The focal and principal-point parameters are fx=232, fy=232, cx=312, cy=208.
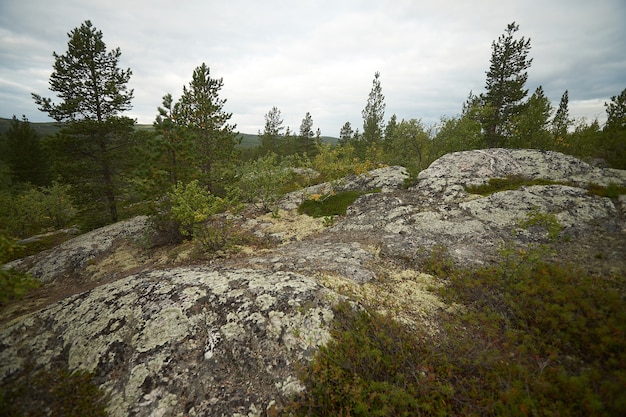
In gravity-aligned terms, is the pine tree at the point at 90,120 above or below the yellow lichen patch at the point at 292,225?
above

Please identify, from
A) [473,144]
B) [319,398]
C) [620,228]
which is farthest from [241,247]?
[473,144]

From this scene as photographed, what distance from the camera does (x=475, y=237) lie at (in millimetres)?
10703

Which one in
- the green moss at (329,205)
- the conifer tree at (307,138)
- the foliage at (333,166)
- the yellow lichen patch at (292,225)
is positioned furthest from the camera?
the conifer tree at (307,138)

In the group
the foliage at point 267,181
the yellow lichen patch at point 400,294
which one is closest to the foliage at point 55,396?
the yellow lichen patch at point 400,294

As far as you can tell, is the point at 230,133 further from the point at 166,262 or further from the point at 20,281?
the point at 20,281

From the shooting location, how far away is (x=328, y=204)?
17734mm

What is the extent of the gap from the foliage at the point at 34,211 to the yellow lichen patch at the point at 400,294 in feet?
97.9

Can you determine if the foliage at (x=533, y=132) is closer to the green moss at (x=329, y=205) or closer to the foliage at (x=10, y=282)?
the green moss at (x=329, y=205)

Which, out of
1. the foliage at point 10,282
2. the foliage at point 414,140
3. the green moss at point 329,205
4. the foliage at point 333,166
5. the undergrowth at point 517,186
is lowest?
the green moss at point 329,205

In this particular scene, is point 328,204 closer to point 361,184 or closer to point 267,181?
point 361,184

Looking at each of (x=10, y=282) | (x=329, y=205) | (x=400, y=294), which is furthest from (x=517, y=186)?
(x=10, y=282)

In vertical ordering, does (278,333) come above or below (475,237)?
below

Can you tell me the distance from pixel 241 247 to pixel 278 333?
266 inches

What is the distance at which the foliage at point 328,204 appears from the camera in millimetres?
16594
